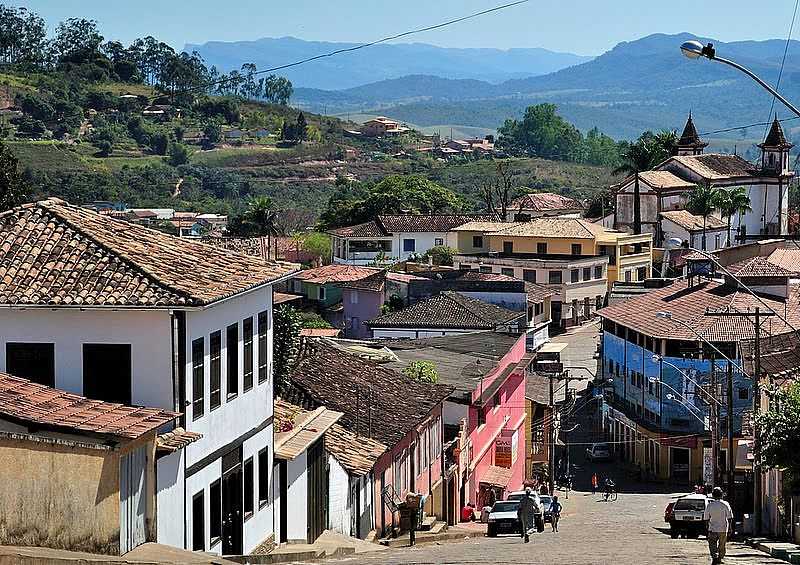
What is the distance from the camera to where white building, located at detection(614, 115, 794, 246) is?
384 feet

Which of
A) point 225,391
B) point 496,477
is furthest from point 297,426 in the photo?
point 496,477

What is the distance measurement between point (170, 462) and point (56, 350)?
2.31 m

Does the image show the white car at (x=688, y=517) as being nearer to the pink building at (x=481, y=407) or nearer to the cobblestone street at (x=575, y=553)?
the cobblestone street at (x=575, y=553)

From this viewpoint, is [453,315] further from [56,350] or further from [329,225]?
[329,225]

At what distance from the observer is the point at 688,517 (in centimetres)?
3819

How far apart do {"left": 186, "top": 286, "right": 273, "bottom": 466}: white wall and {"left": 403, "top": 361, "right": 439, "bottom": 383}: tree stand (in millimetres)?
17334

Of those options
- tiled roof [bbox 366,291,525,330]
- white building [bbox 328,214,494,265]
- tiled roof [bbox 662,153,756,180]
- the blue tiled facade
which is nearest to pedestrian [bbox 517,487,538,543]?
the blue tiled facade

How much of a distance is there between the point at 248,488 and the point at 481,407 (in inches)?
935

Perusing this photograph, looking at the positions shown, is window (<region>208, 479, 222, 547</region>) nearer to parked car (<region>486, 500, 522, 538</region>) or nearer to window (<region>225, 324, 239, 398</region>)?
window (<region>225, 324, 239, 398</region>)

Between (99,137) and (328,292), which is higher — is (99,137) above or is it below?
above

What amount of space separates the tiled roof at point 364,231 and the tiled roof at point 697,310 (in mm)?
44407

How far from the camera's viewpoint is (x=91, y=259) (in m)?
21.4

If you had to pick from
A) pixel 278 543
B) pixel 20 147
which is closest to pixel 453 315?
pixel 278 543

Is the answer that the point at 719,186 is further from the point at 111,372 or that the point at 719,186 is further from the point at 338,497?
the point at 111,372
